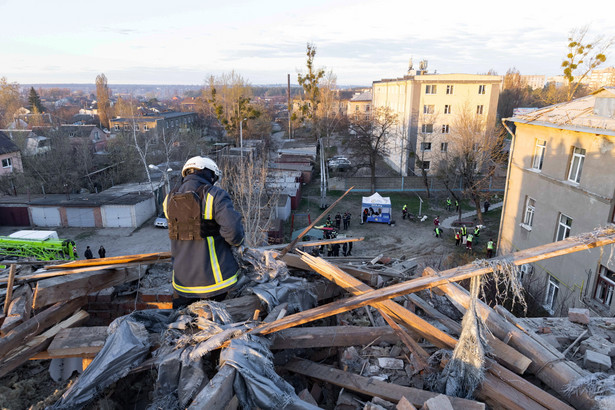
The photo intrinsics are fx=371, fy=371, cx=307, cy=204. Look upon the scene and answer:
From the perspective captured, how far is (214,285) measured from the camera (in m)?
4.19

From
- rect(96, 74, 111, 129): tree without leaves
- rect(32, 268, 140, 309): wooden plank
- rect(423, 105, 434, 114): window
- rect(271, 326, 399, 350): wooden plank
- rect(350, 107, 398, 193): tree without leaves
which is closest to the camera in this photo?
rect(271, 326, 399, 350): wooden plank

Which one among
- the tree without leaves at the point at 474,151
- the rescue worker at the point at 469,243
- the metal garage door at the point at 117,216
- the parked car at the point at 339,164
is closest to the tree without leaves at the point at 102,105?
the parked car at the point at 339,164

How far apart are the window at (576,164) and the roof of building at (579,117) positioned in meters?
0.86

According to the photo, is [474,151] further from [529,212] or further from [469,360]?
[469,360]

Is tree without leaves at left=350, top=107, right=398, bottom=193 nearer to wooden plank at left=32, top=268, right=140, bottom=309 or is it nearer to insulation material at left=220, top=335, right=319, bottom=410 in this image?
wooden plank at left=32, top=268, right=140, bottom=309

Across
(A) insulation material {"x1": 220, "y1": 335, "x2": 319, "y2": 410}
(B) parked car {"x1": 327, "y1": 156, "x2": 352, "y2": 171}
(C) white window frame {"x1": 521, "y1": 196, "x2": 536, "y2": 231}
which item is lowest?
(B) parked car {"x1": 327, "y1": 156, "x2": 352, "y2": 171}

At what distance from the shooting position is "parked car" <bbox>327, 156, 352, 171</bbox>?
1543 inches

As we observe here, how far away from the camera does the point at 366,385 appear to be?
3689 millimetres

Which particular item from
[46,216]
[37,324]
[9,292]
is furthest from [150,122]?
[37,324]

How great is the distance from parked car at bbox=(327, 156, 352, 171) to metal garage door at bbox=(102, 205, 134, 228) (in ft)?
69.1

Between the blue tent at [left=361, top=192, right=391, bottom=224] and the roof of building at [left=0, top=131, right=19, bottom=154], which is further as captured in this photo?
the roof of building at [left=0, top=131, right=19, bottom=154]

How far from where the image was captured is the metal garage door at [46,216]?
2422cm

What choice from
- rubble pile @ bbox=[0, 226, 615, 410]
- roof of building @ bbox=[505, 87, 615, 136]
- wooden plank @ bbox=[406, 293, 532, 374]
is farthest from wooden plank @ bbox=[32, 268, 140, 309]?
roof of building @ bbox=[505, 87, 615, 136]

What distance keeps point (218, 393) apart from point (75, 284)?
9.11 feet
